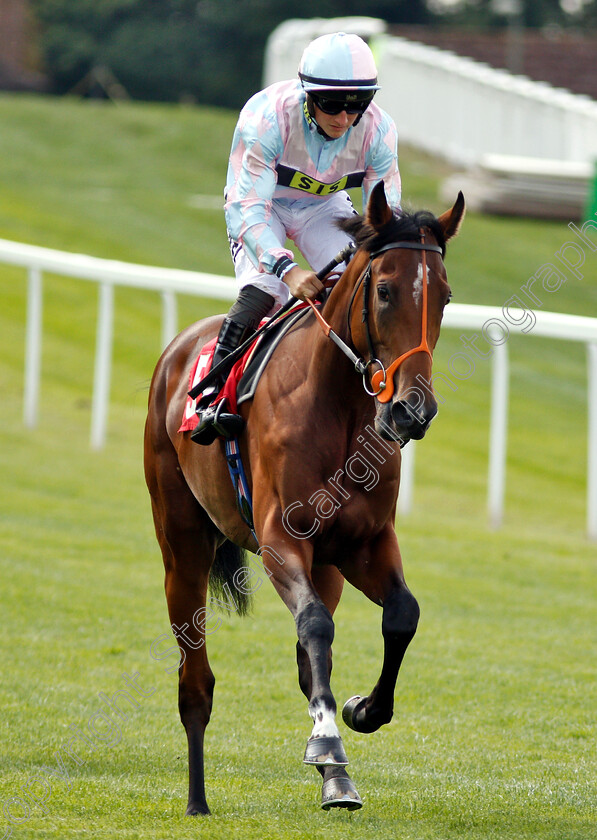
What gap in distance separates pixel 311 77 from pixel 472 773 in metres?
2.60

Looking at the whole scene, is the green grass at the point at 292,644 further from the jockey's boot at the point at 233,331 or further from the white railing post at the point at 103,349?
the jockey's boot at the point at 233,331

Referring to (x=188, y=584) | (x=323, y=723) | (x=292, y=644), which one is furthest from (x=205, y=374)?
(x=292, y=644)

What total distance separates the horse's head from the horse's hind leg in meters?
1.38

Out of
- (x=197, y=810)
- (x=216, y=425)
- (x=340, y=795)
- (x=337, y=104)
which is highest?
(x=337, y=104)

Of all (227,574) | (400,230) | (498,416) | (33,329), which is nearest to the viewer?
(400,230)

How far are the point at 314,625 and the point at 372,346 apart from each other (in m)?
0.85

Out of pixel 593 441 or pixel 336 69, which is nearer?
pixel 336 69

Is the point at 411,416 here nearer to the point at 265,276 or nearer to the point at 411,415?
the point at 411,415

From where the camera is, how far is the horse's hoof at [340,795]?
3590 millimetres

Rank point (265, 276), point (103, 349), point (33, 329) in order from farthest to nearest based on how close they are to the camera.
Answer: point (33, 329)
point (103, 349)
point (265, 276)

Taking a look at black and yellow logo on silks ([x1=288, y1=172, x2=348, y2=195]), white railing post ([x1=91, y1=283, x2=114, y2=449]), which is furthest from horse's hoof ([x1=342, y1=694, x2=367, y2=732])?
white railing post ([x1=91, y1=283, x2=114, y2=449])

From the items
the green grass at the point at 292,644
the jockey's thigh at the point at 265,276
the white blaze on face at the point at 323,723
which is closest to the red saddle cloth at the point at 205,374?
the jockey's thigh at the point at 265,276

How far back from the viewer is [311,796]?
444 centimetres

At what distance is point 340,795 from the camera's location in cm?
360
